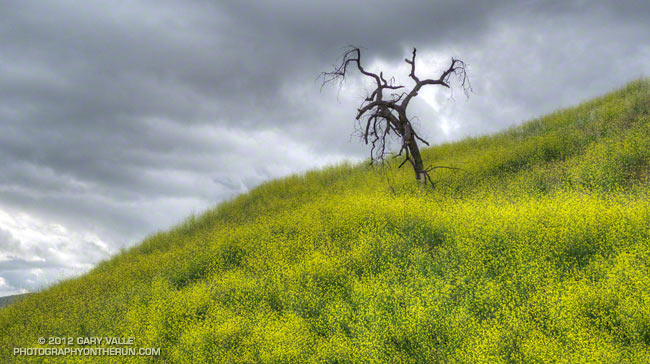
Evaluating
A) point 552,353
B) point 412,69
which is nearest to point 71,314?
point 552,353

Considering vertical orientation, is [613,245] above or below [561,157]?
below

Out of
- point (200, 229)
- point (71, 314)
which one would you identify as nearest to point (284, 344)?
point (71, 314)

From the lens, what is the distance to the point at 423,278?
26.0 ft

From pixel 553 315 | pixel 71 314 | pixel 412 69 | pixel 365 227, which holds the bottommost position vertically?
pixel 553 315

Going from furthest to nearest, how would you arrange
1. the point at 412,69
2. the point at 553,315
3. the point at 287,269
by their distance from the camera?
the point at 412,69, the point at 287,269, the point at 553,315

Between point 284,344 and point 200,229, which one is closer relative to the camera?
point 284,344

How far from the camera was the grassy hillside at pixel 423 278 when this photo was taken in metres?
6.39

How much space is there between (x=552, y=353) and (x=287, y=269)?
19.9 feet

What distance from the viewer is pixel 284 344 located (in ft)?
22.7

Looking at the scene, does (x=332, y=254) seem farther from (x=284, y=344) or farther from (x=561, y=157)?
(x=561, y=157)

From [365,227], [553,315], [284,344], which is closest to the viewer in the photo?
[553,315]

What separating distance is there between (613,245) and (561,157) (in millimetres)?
8160

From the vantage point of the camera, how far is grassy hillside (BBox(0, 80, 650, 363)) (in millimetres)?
6391

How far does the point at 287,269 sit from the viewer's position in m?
10.2
